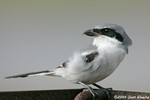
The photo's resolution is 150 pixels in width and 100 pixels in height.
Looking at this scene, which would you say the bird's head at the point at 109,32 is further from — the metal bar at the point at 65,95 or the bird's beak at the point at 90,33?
the metal bar at the point at 65,95

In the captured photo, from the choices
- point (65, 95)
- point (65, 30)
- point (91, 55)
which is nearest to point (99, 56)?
point (91, 55)

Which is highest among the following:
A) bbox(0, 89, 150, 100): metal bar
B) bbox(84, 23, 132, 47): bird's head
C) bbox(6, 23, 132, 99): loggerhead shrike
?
bbox(84, 23, 132, 47): bird's head

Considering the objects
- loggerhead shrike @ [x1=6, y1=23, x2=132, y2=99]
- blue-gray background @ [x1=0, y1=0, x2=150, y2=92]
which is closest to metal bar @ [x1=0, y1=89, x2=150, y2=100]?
loggerhead shrike @ [x1=6, y1=23, x2=132, y2=99]

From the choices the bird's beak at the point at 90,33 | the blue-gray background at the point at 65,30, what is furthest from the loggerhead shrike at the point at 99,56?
the blue-gray background at the point at 65,30

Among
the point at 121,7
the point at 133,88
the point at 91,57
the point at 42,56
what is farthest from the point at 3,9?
the point at 91,57

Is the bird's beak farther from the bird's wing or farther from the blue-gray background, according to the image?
the blue-gray background

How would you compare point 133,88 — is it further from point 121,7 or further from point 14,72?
point 14,72

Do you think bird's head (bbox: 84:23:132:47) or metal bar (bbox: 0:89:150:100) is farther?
bird's head (bbox: 84:23:132:47)

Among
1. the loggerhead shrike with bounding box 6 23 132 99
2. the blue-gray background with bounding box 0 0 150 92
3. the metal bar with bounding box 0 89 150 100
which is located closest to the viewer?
the metal bar with bounding box 0 89 150 100
